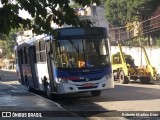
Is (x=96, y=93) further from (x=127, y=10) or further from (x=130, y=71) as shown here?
(x=127, y=10)

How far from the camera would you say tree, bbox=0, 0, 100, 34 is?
17.4 ft

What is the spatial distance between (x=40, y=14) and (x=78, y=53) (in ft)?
33.4

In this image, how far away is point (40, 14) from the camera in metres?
5.59

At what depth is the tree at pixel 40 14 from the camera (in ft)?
17.4

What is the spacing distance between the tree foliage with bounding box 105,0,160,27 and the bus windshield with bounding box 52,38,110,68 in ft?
102

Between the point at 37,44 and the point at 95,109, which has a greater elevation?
the point at 37,44

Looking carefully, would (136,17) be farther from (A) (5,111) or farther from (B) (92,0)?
(B) (92,0)

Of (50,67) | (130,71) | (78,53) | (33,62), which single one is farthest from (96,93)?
(130,71)

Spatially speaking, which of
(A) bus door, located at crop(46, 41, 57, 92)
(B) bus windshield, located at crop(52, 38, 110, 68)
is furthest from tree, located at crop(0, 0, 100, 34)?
(A) bus door, located at crop(46, 41, 57, 92)

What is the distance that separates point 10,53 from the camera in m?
110

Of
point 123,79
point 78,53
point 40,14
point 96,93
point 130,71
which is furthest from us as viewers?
point 123,79

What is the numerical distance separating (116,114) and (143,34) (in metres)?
39.4

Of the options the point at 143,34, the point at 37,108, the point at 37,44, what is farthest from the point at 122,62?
the point at 143,34

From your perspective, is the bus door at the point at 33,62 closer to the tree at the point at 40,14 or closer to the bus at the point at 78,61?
the bus at the point at 78,61
